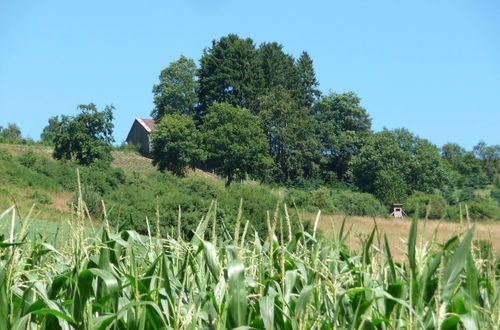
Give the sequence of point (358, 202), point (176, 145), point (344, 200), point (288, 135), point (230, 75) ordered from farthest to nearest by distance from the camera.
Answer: point (230, 75)
point (288, 135)
point (176, 145)
point (344, 200)
point (358, 202)

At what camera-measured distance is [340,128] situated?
7500 cm

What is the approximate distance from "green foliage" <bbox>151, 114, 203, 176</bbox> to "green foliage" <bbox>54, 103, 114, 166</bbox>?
7417mm

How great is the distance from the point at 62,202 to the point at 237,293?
25.6m

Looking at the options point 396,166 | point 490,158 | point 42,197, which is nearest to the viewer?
point 42,197

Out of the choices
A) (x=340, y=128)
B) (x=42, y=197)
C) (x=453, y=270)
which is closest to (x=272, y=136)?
(x=340, y=128)

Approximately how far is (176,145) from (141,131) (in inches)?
955

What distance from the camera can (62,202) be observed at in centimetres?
2641

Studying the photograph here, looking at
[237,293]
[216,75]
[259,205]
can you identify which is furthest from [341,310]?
[216,75]

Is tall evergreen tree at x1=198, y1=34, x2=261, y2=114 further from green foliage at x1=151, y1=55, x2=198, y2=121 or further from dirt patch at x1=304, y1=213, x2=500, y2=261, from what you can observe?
dirt patch at x1=304, y1=213, x2=500, y2=261

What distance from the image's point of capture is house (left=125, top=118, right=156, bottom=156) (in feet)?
265

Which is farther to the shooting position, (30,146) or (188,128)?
(188,128)

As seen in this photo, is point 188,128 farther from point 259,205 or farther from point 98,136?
point 259,205

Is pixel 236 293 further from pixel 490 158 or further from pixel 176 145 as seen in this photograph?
pixel 490 158

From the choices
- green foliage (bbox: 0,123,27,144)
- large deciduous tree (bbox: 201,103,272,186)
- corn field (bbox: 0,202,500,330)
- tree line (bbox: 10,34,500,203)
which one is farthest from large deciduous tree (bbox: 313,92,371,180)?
corn field (bbox: 0,202,500,330)
